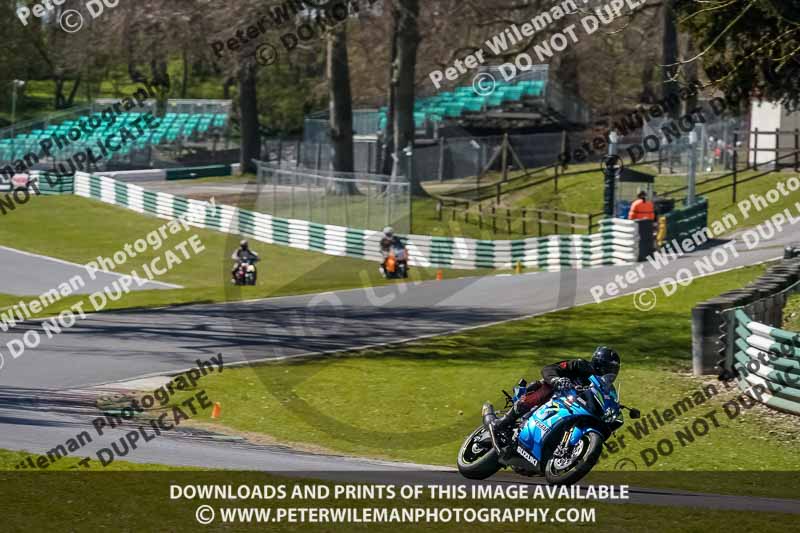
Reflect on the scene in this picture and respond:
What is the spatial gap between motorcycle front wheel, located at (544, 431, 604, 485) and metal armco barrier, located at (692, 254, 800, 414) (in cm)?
603

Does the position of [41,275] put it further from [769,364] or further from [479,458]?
[479,458]

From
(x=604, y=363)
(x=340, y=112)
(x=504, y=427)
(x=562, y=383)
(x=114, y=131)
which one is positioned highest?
(x=340, y=112)

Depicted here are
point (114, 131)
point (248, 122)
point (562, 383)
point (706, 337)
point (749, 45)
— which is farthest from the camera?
point (114, 131)

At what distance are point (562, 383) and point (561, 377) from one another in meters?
0.07

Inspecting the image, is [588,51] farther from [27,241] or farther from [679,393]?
[679,393]

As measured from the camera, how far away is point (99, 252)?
3694cm

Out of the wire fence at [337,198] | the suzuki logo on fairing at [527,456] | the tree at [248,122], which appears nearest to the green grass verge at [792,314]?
the suzuki logo on fairing at [527,456]

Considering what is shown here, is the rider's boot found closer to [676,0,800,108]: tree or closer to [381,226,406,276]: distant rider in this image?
[676,0,800,108]: tree

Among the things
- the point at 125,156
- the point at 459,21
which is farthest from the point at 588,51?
the point at 125,156

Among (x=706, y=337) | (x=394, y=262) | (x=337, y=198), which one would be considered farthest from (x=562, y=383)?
(x=337, y=198)

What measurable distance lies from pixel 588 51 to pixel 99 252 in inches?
1036

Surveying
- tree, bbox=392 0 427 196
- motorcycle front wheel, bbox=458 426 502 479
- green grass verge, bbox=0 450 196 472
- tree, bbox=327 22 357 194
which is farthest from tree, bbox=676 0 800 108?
tree, bbox=327 22 357 194

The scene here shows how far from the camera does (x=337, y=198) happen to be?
122ft

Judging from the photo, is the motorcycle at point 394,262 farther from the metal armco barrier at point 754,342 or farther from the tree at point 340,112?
the tree at point 340,112
